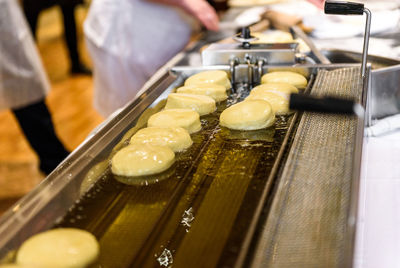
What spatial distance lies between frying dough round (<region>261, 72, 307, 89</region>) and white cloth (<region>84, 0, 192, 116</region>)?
932 millimetres

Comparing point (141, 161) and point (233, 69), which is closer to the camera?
point (141, 161)

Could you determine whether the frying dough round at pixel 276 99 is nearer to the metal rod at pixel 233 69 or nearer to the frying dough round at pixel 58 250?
the metal rod at pixel 233 69

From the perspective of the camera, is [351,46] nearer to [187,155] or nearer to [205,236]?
[187,155]

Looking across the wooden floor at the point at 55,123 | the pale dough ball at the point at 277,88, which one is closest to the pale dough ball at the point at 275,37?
the pale dough ball at the point at 277,88

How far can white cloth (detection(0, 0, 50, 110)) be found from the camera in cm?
209

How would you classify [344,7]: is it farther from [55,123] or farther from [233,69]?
→ [55,123]

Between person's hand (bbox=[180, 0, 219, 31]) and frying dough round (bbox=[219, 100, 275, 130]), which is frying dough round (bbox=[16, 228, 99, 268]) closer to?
frying dough round (bbox=[219, 100, 275, 130])

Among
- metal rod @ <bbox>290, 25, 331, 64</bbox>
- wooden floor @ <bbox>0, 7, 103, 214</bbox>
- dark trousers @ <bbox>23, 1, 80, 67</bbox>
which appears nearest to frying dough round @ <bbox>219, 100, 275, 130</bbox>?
metal rod @ <bbox>290, 25, 331, 64</bbox>

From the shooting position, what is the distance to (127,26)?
2.03m

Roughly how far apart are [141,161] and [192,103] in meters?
0.29

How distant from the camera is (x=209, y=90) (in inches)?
44.6

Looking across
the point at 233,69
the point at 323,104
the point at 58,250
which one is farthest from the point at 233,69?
the point at 58,250

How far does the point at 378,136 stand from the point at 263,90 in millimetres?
304

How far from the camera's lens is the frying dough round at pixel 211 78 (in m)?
1.20
